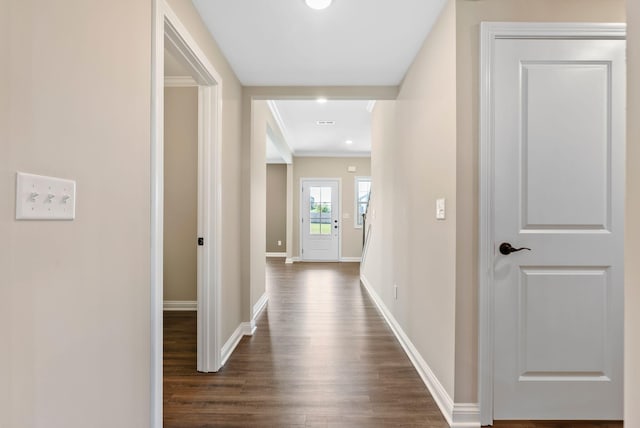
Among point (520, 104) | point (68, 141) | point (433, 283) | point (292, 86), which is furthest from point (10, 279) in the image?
point (292, 86)

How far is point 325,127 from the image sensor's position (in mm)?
5430

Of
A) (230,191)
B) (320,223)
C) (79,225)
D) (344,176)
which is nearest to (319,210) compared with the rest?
(320,223)

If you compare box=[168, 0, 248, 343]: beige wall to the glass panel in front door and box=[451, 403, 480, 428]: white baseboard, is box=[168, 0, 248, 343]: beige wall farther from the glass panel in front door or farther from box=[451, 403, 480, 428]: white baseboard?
the glass panel in front door

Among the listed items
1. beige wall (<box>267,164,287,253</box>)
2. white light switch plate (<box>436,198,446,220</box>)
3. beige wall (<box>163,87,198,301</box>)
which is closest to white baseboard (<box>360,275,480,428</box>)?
white light switch plate (<box>436,198,446,220</box>)

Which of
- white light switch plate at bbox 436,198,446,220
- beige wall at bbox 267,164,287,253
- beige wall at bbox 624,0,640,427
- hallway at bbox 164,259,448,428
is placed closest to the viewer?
beige wall at bbox 624,0,640,427

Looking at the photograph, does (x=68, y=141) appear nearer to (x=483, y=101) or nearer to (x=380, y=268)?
(x=483, y=101)

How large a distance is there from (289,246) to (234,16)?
6.02 meters

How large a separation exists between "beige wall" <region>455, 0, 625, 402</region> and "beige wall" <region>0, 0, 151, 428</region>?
60.2 inches

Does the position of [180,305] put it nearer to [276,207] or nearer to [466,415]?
[466,415]

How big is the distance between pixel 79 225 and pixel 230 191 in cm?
170

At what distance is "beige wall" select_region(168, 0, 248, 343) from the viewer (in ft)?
8.00

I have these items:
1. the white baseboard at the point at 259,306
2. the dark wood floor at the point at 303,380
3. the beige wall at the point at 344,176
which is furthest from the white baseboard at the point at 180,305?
the beige wall at the point at 344,176

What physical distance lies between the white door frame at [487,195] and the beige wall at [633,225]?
884 millimetres

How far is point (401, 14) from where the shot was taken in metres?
1.94
